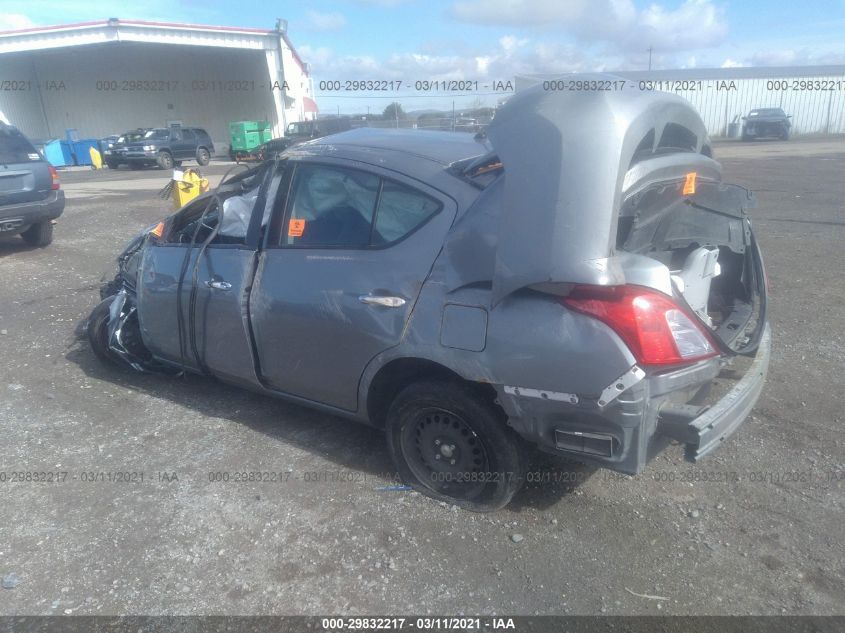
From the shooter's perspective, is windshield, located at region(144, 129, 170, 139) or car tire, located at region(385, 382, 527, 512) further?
windshield, located at region(144, 129, 170, 139)

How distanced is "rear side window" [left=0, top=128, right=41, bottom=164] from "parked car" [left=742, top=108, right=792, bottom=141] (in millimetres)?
33904

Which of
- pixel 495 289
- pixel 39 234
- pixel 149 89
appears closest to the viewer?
pixel 495 289

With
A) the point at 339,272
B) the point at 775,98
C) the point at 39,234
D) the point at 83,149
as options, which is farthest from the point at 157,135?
the point at 775,98

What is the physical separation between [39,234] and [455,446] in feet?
29.5

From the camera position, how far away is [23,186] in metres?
8.52

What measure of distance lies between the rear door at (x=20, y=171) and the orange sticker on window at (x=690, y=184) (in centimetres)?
860

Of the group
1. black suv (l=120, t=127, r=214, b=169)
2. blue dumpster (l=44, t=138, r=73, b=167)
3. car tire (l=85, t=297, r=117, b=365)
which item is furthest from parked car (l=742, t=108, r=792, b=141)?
car tire (l=85, t=297, r=117, b=365)

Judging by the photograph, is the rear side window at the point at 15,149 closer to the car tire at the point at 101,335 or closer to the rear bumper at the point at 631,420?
the car tire at the point at 101,335

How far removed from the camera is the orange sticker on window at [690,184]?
3.09 metres

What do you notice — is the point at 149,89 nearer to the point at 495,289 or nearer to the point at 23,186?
the point at 23,186

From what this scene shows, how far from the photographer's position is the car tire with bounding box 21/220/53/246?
9461 mm

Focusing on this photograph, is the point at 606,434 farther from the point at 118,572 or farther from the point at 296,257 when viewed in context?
the point at 118,572

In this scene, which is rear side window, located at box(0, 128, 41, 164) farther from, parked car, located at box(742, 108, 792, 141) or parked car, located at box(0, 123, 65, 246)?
parked car, located at box(742, 108, 792, 141)

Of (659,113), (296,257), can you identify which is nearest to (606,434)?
(659,113)
